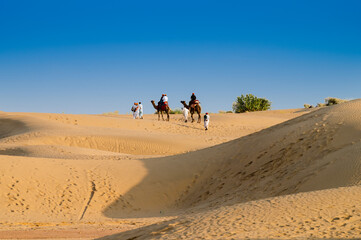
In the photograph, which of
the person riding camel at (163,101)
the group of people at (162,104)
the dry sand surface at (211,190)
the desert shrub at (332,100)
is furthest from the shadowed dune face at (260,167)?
the desert shrub at (332,100)

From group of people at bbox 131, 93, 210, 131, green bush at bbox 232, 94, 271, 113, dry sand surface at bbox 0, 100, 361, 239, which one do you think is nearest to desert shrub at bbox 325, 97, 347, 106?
green bush at bbox 232, 94, 271, 113

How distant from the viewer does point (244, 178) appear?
13.1 meters

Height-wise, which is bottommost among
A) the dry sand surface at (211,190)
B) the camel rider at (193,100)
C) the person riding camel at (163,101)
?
the dry sand surface at (211,190)

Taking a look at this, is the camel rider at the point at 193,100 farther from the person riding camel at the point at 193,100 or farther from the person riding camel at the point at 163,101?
the person riding camel at the point at 163,101

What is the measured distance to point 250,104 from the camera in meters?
58.2

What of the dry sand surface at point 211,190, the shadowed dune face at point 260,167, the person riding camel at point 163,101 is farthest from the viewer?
the person riding camel at point 163,101

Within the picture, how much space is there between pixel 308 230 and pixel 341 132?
7597 millimetres

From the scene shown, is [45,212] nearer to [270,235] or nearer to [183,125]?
[270,235]

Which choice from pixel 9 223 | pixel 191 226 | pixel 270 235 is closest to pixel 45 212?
pixel 9 223

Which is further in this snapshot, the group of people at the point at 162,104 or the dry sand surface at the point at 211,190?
the group of people at the point at 162,104

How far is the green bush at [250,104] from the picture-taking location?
58.1m

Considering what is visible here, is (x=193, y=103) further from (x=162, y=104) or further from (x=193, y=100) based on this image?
(x=162, y=104)

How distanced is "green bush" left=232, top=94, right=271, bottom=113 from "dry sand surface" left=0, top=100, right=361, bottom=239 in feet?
138

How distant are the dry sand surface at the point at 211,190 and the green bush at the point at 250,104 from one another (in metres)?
42.0
